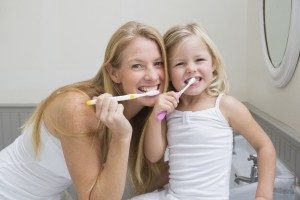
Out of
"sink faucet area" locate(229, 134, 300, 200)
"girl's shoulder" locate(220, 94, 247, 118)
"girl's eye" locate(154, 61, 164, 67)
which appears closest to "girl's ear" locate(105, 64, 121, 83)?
"girl's eye" locate(154, 61, 164, 67)

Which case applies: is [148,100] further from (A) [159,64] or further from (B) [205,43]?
(B) [205,43]

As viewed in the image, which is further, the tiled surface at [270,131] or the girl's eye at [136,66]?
the tiled surface at [270,131]

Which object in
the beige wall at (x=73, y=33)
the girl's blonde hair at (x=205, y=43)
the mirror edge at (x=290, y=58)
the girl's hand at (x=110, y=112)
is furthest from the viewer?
the beige wall at (x=73, y=33)

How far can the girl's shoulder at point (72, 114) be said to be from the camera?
76 centimetres

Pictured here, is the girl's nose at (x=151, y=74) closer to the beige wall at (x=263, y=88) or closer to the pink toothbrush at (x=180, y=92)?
the pink toothbrush at (x=180, y=92)

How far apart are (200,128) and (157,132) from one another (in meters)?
0.11

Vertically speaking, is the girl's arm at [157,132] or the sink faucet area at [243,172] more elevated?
the girl's arm at [157,132]

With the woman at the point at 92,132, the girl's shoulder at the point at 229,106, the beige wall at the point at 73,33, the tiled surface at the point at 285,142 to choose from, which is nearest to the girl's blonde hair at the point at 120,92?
the woman at the point at 92,132

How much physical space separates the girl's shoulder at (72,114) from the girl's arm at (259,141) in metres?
0.32

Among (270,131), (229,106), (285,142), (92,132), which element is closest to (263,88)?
(270,131)

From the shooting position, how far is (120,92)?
870 mm

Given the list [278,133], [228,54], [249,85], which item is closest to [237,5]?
[228,54]

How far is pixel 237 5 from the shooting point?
1.52 meters

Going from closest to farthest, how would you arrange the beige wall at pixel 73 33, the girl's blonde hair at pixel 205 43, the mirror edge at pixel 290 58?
the girl's blonde hair at pixel 205 43, the mirror edge at pixel 290 58, the beige wall at pixel 73 33
